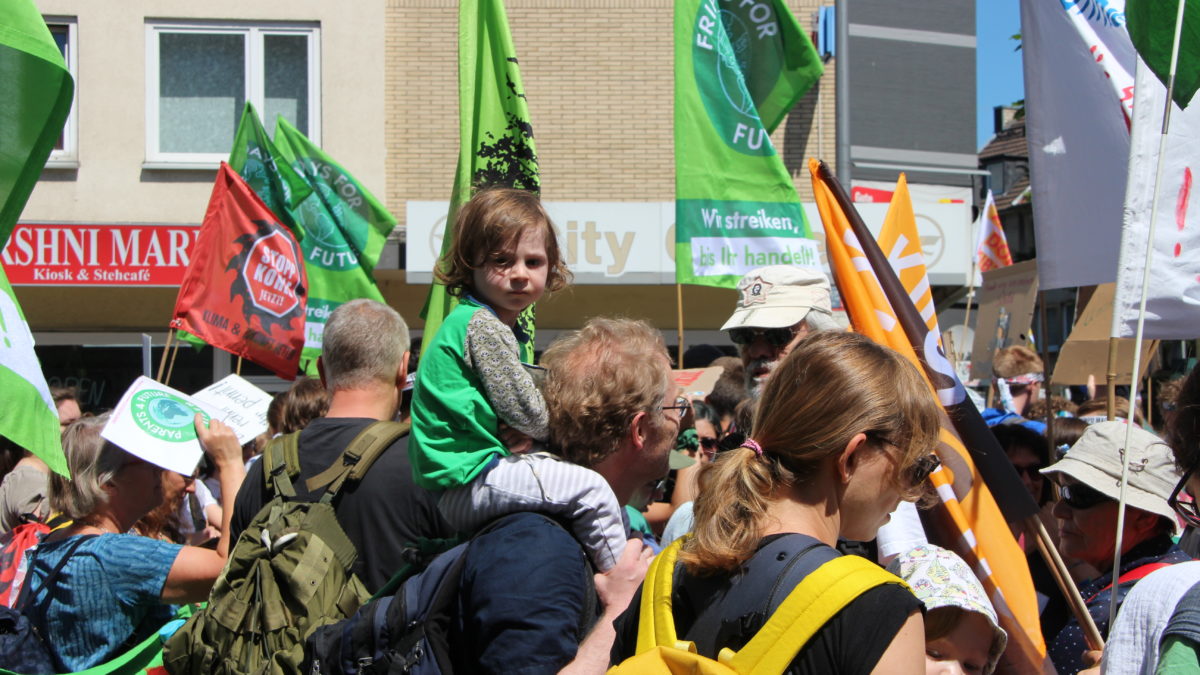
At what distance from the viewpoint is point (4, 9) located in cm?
256

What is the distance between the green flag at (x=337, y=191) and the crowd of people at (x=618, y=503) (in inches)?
200

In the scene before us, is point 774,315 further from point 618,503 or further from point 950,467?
point 618,503

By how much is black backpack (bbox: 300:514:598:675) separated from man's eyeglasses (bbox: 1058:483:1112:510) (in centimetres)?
168

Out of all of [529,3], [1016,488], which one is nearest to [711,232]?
[1016,488]

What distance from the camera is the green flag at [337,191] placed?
30.0 ft

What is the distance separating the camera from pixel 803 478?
2.00 m

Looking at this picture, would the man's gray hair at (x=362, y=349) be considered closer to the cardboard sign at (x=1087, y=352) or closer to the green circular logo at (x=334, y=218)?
the cardboard sign at (x=1087, y=352)

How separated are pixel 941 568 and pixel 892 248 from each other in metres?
2.00

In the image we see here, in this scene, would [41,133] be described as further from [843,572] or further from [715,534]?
[843,572]

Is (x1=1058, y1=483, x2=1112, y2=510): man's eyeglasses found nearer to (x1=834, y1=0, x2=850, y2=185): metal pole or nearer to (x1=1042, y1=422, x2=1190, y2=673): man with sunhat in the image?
(x1=1042, y1=422, x2=1190, y2=673): man with sunhat

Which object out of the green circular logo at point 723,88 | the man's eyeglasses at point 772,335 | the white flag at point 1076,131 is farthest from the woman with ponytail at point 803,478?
the green circular logo at point 723,88

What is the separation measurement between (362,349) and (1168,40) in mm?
2352

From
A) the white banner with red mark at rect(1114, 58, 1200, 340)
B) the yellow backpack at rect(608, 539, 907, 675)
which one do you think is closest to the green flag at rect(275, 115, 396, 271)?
the white banner with red mark at rect(1114, 58, 1200, 340)

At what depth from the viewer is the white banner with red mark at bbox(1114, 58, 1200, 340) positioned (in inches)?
118
